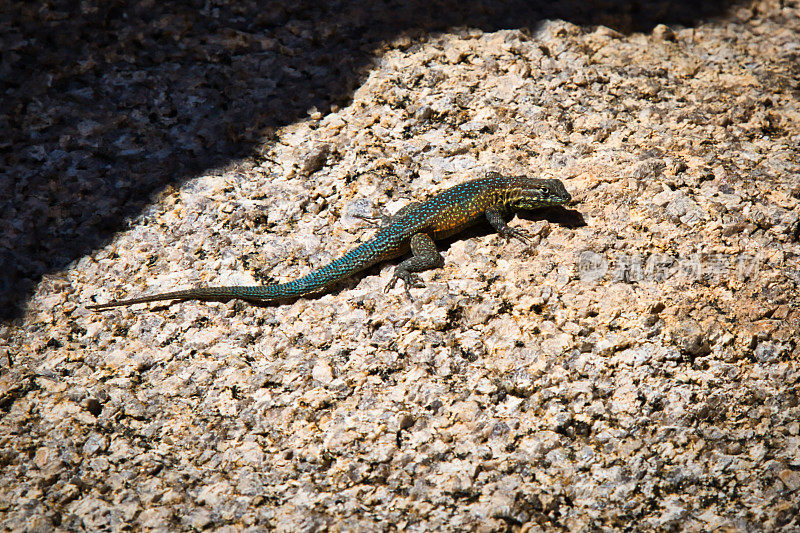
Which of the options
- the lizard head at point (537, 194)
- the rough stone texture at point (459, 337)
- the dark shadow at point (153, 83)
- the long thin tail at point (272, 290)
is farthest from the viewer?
the dark shadow at point (153, 83)

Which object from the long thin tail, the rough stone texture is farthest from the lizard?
the rough stone texture

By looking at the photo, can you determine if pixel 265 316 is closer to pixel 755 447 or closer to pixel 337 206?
pixel 337 206

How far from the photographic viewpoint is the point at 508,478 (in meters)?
3.16

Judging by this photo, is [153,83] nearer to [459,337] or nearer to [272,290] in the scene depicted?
[272,290]

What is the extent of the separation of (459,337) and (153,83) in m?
3.69

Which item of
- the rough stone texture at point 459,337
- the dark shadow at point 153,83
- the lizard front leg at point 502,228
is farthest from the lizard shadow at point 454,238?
the dark shadow at point 153,83

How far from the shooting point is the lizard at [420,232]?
4.14 metres

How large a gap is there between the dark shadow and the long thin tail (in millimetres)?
846

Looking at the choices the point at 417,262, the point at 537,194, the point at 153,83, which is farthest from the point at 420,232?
the point at 153,83

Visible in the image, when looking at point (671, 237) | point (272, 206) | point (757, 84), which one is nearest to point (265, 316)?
point (272, 206)

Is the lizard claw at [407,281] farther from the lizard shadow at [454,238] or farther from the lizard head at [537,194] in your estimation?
the lizard head at [537,194]

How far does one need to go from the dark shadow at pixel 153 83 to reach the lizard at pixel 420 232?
1025 mm

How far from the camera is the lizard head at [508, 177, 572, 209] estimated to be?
4277 mm

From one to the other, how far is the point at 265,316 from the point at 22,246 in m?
1.99
